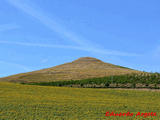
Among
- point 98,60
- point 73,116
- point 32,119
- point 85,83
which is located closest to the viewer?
point 32,119

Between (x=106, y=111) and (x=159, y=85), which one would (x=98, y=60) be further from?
(x=106, y=111)

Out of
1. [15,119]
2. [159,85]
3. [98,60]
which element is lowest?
[15,119]

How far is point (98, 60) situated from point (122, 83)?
5494 cm

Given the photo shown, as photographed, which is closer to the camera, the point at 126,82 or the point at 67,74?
the point at 126,82

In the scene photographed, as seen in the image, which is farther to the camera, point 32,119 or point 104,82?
point 104,82

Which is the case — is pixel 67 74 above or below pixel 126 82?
above

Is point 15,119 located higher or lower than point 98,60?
lower

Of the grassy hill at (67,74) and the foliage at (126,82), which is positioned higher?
the grassy hill at (67,74)

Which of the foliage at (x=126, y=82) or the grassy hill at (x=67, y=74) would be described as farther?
the grassy hill at (x=67, y=74)

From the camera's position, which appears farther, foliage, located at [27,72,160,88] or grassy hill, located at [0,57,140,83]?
grassy hill, located at [0,57,140,83]

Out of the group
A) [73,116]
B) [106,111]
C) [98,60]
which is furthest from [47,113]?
[98,60]

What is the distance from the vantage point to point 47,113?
749 inches

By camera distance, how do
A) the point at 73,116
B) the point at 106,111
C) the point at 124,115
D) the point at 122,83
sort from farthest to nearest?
the point at 122,83, the point at 106,111, the point at 124,115, the point at 73,116

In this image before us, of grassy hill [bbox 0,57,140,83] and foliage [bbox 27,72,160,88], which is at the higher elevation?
grassy hill [bbox 0,57,140,83]
